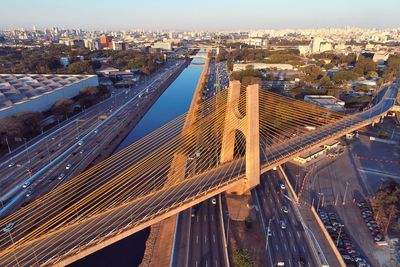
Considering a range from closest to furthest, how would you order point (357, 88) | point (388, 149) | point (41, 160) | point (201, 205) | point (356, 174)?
point (201, 205), point (356, 174), point (41, 160), point (388, 149), point (357, 88)

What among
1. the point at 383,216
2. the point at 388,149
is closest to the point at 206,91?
the point at 388,149

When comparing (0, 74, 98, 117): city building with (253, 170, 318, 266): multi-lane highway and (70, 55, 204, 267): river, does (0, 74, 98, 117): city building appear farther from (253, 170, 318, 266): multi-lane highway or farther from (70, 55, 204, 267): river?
(253, 170, 318, 266): multi-lane highway

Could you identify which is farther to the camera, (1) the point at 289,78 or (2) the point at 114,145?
(1) the point at 289,78

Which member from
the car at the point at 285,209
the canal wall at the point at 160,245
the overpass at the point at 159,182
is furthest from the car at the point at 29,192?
the car at the point at 285,209

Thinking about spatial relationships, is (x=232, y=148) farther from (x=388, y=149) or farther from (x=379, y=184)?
(x=388, y=149)

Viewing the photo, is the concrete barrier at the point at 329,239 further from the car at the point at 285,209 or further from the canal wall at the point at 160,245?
the canal wall at the point at 160,245

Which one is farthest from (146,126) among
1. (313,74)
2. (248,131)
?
(313,74)
